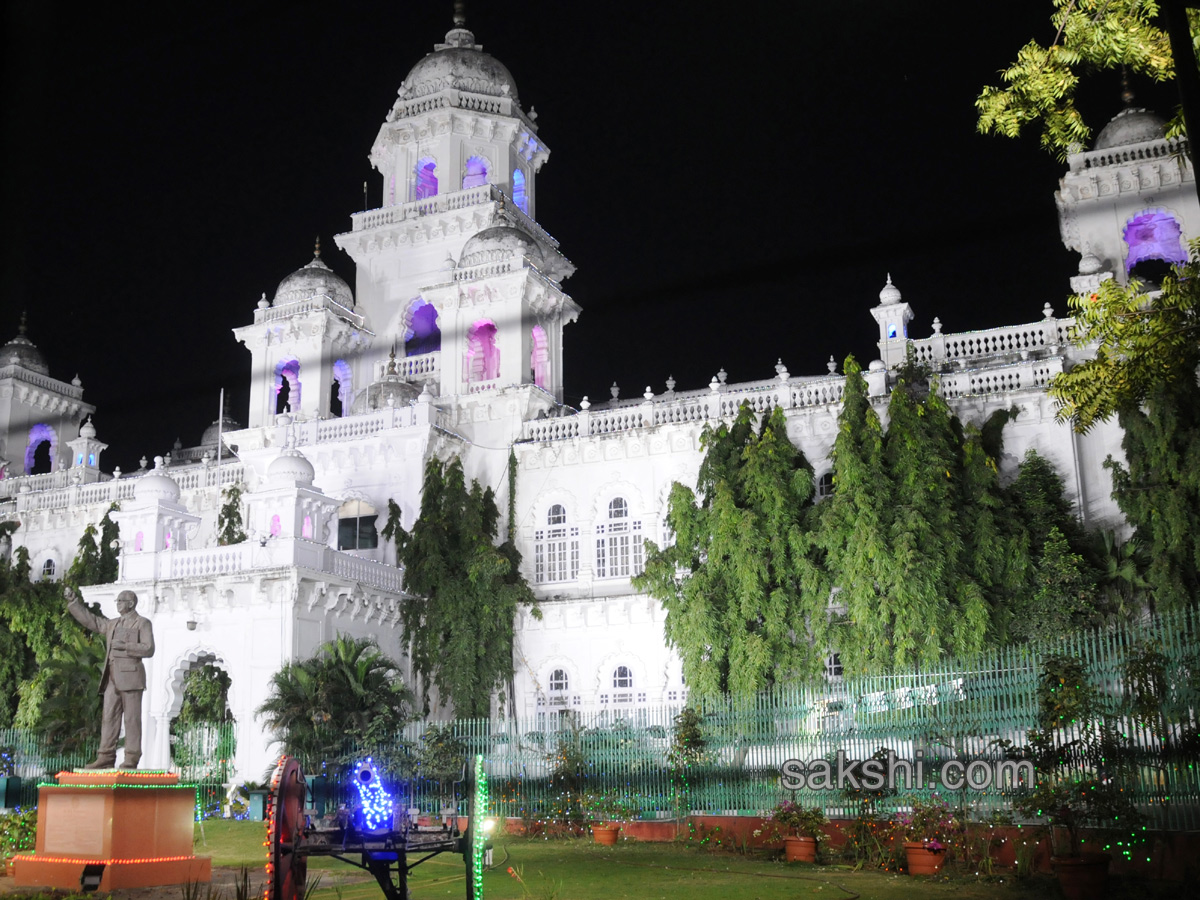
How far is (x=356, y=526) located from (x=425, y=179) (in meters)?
12.9

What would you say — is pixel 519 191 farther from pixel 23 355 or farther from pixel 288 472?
pixel 23 355

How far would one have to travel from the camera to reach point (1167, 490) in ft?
75.5

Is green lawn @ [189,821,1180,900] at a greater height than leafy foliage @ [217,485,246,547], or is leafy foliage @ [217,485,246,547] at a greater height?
leafy foliage @ [217,485,246,547]

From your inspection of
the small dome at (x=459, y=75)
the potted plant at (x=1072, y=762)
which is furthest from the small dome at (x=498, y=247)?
the potted plant at (x=1072, y=762)

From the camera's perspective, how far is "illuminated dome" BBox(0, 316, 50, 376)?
142ft

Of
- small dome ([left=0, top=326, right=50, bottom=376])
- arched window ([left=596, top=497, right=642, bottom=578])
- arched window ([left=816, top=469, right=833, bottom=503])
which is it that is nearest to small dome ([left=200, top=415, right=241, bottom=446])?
small dome ([left=0, top=326, right=50, bottom=376])

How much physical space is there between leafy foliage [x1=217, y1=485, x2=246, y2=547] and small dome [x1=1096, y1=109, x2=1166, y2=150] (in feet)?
78.5

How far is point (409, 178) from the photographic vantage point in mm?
37312

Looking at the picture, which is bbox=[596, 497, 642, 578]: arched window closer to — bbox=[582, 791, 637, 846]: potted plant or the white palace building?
the white palace building

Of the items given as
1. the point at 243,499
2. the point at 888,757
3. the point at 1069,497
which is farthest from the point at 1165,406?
the point at 243,499

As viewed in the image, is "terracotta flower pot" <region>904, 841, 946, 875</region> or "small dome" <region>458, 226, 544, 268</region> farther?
"small dome" <region>458, 226, 544, 268</region>

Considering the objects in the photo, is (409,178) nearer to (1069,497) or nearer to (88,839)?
(1069,497)

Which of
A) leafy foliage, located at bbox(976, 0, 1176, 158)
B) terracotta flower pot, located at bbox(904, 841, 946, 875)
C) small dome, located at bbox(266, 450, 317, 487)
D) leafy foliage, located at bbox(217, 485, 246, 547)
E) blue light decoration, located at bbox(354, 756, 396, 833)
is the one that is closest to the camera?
blue light decoration, located at bbox(354, 756, 396, 833)

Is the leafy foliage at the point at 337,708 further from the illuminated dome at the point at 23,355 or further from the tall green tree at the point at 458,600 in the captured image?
the illuminated dome at the point at 23,355
